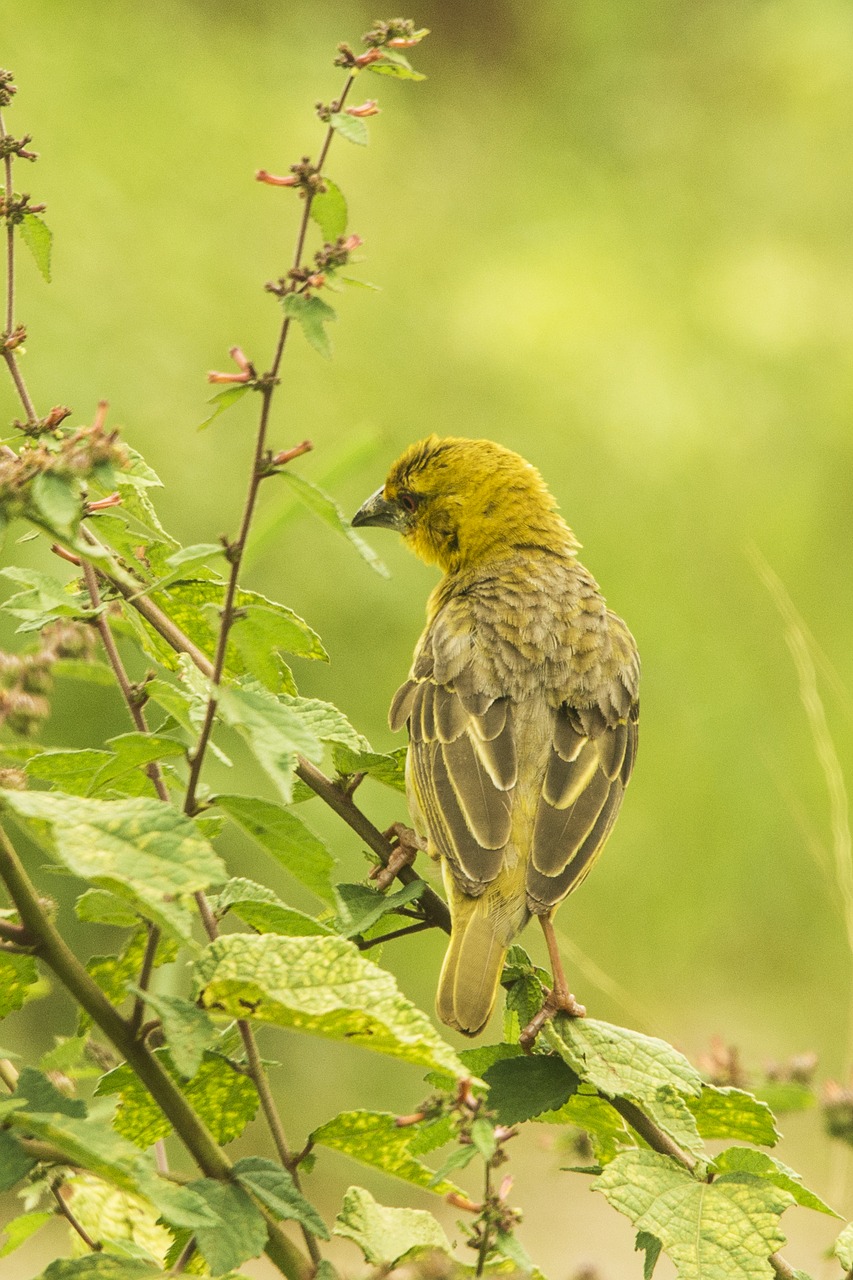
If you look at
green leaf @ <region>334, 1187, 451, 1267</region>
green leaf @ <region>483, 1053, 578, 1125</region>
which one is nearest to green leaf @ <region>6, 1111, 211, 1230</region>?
green leaf @ <region>334, 1187, 451, 1267</region>

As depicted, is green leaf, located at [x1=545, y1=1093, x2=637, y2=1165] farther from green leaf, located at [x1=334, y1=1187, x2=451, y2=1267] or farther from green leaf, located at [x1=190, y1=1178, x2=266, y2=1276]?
green leaf, located at [x1=190, y1=1178, x2=266, y2=1276]

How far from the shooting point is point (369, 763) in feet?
6.96

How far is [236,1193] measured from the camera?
1.39m

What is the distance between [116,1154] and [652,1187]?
2.22ft

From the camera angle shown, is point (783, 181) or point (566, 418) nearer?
point (566, 418)

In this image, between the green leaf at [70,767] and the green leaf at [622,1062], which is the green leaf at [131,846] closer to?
the green leaf at [70,767]

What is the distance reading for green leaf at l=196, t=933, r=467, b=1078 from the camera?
135 cm

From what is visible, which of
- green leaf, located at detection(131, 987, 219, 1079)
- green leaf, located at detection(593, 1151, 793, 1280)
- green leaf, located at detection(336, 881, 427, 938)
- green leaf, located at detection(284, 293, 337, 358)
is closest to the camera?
green leaf, located at detection(131, 987, 219, 1079)

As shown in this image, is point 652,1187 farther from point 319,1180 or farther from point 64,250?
point 64,250

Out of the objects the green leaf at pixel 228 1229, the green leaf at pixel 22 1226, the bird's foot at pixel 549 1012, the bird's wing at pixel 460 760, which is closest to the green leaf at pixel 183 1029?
the green leaf at pixel 228 1229

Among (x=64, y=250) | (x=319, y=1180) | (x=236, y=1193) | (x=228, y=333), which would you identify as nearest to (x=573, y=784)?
(x=236, y=1193)

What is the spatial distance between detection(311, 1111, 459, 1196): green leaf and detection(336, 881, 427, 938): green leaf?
0.85 ft

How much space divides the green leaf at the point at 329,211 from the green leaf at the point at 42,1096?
845 millimetres

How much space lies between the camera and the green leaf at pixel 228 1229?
1.31 metres
